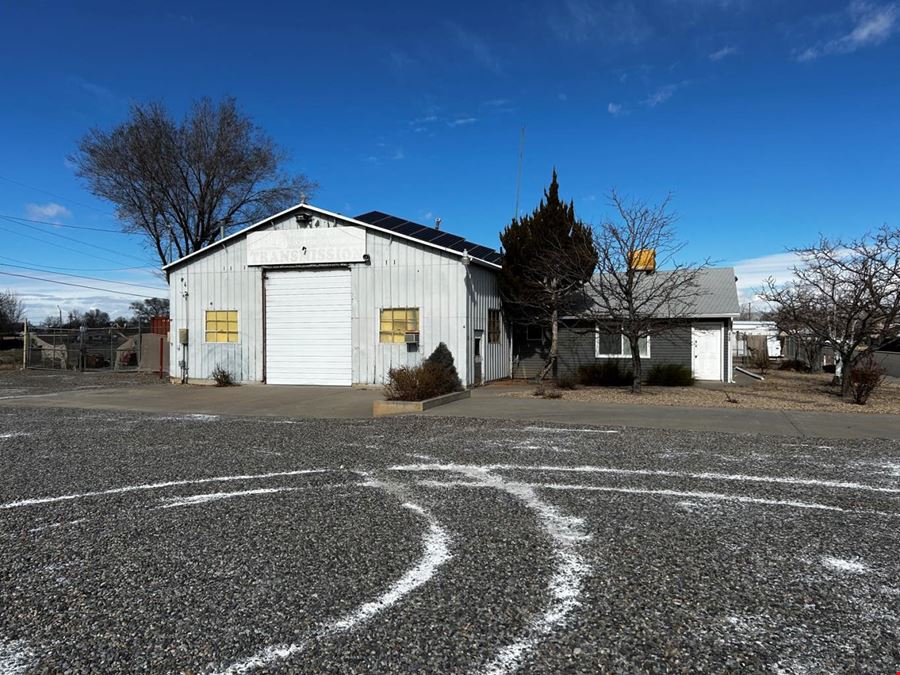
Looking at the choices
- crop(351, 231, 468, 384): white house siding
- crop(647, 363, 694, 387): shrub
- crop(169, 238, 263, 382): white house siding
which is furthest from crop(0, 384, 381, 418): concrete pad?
crop(647, 363, 694, 387): shrub

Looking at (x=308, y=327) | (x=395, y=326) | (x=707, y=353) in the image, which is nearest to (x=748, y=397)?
(x=707, y=353)

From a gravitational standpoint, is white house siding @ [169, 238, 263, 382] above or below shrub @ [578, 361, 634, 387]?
above

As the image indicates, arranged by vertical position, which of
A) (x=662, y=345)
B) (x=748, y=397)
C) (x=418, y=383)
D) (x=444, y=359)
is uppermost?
(x=662, y=345)

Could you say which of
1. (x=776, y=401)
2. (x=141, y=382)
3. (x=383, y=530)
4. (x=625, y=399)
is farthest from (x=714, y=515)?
(x=141, y=382)

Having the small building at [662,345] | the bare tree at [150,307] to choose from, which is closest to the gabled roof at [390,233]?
the small building at [662,345]

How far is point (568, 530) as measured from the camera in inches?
203

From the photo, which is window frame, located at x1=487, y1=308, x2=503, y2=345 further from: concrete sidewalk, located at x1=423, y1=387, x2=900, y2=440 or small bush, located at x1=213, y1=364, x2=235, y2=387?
small bush, located at x1=213, y1=364, x2=235, y2=387

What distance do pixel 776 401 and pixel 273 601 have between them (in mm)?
14129

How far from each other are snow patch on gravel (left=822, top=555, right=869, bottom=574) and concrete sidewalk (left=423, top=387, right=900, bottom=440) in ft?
20.5

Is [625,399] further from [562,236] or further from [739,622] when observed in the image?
[739,622]

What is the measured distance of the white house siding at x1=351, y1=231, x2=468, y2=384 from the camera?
17828 millimetres

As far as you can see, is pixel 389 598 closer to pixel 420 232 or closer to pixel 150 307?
pixel 420 232

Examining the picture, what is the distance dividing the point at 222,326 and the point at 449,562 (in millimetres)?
17585

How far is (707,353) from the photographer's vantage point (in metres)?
21.9
